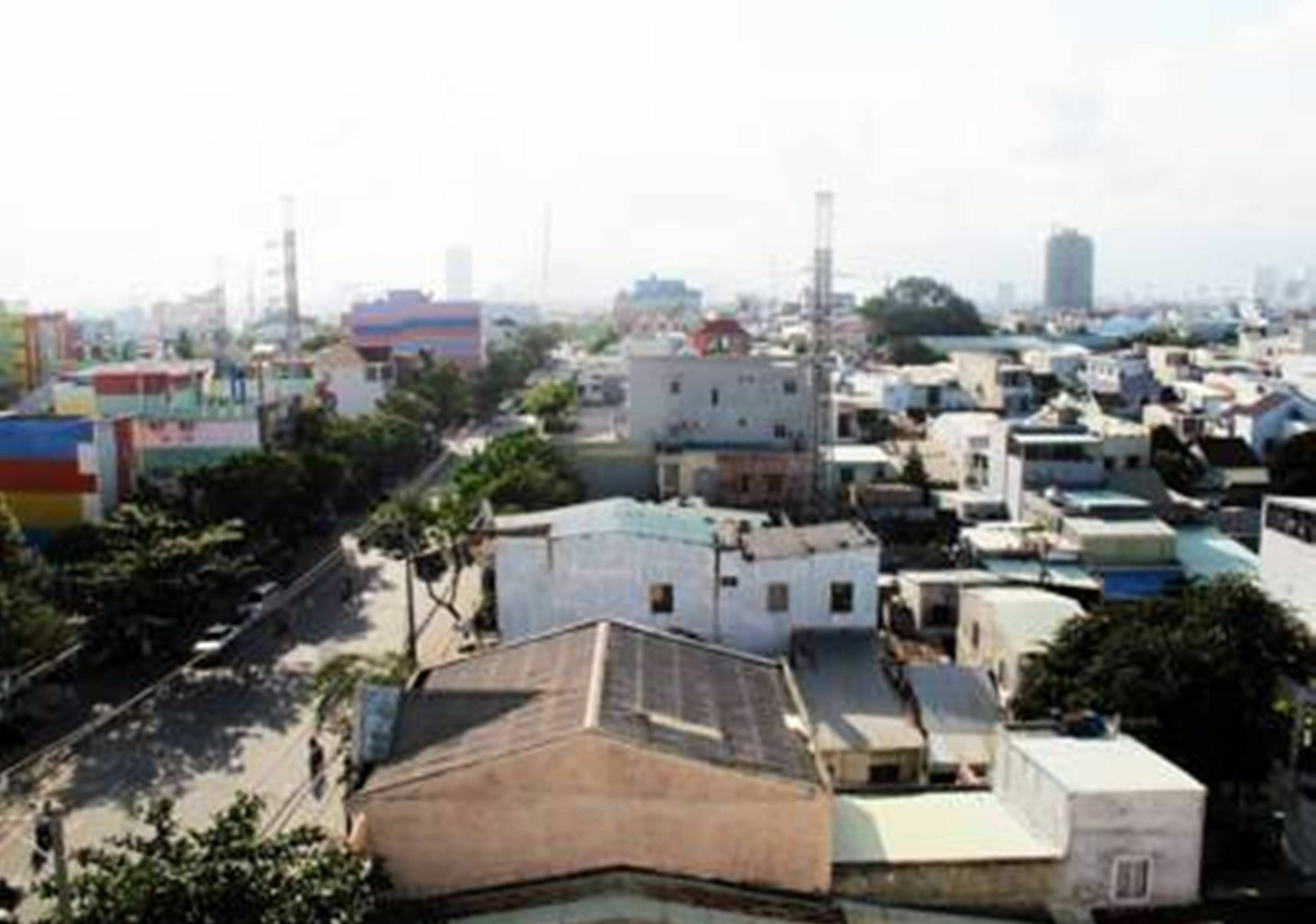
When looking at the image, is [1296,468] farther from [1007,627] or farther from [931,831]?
[931,831]

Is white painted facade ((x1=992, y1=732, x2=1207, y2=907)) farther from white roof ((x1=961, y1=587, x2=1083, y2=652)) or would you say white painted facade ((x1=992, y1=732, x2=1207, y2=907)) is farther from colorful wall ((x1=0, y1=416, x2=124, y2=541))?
colorful wall ((x1=0, y1=416, x2=124, y2=541))

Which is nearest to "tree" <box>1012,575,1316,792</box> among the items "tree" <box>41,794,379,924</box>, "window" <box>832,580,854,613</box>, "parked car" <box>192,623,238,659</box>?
"window" <box>832,580,854,613</box>

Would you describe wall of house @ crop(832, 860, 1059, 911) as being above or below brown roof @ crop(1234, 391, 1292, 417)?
below

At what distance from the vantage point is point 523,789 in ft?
53.0

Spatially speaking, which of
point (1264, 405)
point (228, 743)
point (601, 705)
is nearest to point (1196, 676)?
point (601, 705)

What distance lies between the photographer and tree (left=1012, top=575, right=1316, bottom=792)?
70.1 feet

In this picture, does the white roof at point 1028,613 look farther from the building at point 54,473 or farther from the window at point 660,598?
the building at point 54,473

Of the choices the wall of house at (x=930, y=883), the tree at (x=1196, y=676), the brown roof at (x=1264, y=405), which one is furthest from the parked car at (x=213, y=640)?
the brown roof at (x=1264, y=405)

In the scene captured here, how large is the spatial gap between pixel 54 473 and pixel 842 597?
25483 mm

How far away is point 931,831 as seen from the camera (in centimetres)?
1767

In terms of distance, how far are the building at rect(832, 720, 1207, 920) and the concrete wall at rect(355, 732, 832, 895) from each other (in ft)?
3.32

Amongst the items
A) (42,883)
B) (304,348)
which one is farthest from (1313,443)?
(304,348)

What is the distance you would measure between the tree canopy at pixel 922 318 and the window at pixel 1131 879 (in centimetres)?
10299

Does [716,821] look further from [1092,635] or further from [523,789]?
[1092,635]
